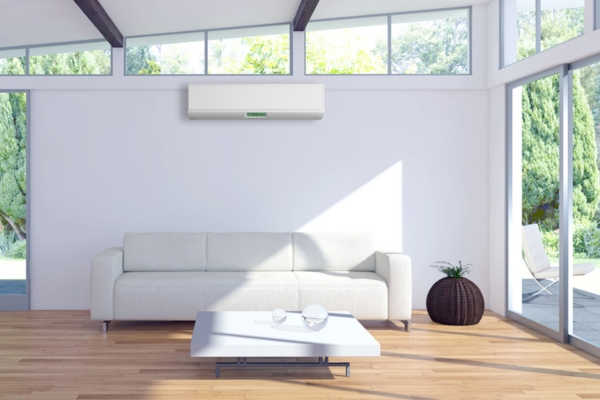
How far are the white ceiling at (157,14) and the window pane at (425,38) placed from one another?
0.43 feet

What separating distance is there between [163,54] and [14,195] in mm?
2208

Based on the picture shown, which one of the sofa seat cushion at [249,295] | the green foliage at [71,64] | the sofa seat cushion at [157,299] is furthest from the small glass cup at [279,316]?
the green foliage at [71,64]

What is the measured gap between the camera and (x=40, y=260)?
7.36m

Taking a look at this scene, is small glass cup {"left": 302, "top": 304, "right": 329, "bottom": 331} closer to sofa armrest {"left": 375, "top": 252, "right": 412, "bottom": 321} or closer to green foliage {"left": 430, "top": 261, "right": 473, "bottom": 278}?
sofa armrest {"left": 375, "top": 252, "right": 412, "bottom": 321}

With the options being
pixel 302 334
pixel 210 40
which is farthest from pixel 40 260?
pixel 302 334

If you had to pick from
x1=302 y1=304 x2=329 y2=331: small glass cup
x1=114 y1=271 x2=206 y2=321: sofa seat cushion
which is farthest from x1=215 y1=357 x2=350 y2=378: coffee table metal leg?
x1=114 y1=271 x2=206 y2=321: sofa seat cushion

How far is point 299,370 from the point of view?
4.87 meters

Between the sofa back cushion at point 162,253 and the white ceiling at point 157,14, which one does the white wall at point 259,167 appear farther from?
the sofa back cushion at point 162,253

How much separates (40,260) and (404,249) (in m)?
3.92

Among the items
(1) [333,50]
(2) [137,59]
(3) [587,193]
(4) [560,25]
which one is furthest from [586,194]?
(2) [137,59]

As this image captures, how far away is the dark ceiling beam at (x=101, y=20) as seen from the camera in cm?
595

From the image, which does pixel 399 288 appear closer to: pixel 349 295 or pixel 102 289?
pixel 349 295

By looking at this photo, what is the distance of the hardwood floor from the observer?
14.2 ft

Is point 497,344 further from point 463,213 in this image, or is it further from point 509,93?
point 509,93
